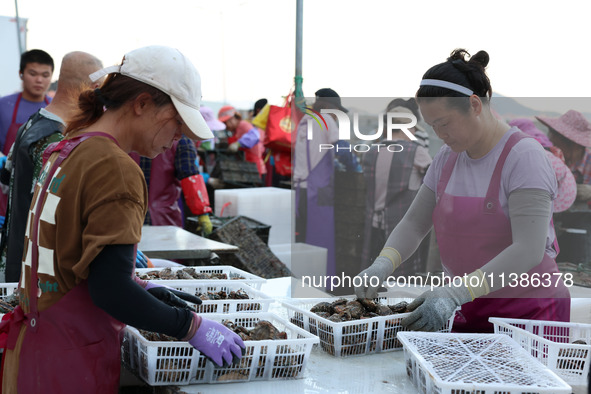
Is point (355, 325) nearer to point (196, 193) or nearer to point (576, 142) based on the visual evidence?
point (576, 142)

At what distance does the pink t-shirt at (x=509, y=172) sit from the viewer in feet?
6.90

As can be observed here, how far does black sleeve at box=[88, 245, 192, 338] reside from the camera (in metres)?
1.50

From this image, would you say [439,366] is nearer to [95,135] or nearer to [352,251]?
[352,251]

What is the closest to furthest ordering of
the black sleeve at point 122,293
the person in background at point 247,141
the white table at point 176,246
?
the black sleeve at point 122,293
the white table at point 176,246
the person in background at point 247,141

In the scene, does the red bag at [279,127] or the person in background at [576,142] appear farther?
the red bag at [279,127]

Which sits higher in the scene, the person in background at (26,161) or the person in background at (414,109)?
the person in background at (414,109)

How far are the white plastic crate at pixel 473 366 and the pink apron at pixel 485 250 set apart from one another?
27 cm

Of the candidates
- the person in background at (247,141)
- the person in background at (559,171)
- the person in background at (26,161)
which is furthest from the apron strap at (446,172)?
the person in background at (247,141)

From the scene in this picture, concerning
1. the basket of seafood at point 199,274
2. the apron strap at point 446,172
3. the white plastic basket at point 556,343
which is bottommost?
the basket of seafood at point 199,274

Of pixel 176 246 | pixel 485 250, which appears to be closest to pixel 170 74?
pixel 485 250

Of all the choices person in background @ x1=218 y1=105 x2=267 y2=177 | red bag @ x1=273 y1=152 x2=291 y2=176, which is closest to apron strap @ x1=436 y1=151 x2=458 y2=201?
red bag @ x1=273 y1=152 x2=291 y2=176

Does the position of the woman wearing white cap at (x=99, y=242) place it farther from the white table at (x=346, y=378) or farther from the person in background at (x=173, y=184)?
the person in background at (x=173, y=184)

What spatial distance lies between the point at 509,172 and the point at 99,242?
143 centimetres

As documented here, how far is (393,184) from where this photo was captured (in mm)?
2420
